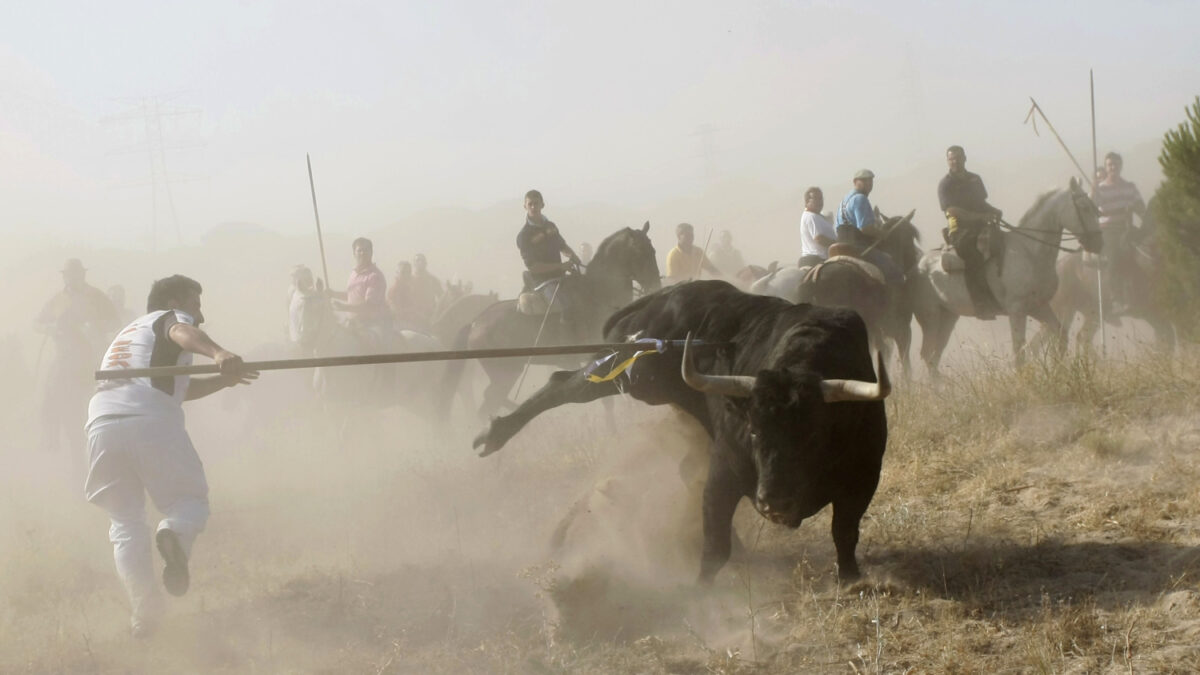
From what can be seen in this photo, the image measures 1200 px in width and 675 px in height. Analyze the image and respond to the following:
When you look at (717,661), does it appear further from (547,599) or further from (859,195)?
(859,195)

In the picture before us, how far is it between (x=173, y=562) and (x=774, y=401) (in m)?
3.31

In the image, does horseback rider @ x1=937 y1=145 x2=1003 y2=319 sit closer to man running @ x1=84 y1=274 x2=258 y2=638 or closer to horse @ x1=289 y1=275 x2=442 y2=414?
horse @ x1=289 y1=275 x2=442 y2=414

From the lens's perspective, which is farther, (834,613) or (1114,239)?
(1114,239)

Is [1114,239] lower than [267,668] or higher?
higher

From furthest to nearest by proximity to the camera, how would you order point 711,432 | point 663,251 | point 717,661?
point 663,251 → point 711,432 → point 717,661

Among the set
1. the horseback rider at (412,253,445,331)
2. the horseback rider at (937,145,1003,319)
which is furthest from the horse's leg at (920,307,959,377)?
the horseback rider at (412,253,445,331)

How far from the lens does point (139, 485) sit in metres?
7.20

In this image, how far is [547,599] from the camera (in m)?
6.98

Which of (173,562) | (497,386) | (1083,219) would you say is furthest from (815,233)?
(173,562)

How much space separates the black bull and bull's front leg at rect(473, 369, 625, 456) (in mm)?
534

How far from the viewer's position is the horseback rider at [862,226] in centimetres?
1340

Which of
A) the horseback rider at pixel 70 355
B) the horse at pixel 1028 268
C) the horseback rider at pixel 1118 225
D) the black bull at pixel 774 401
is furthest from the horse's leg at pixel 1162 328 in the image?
→ the horseback rider at pixel 70 355

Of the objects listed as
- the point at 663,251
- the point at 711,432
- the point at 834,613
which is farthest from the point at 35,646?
the point at 663,251

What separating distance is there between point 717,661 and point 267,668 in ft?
8.29
